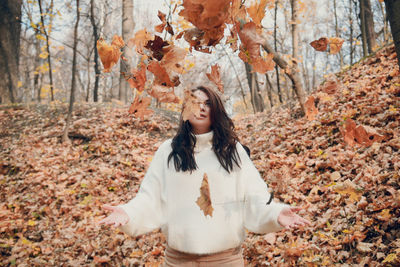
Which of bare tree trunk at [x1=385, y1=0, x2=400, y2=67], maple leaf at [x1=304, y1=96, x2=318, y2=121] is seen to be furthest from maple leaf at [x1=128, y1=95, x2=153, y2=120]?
bare tree trunk at [x1=385, y1=0, x2=400, y2=67]

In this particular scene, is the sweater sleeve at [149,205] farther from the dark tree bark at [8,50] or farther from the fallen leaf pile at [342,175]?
the dark tree bark at [8,50]

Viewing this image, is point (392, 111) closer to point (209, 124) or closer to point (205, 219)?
point (209, 124)

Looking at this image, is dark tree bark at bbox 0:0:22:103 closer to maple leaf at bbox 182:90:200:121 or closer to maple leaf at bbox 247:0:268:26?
maple leaf at bbox 182:90:200:121

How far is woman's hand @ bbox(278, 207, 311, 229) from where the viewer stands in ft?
4.79

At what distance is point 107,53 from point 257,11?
0.77 meters

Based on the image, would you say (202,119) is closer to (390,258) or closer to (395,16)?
(395,16)

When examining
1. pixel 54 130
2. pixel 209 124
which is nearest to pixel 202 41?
pixel 209 124

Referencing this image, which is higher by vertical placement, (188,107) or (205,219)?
(188,107)

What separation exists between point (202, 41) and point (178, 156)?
790 mm

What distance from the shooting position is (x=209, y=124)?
1843 mm

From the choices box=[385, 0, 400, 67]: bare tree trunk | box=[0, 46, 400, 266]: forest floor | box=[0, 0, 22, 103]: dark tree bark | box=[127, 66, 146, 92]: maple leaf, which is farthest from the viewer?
box=[0, 0, 22, 103]: dark tree bark

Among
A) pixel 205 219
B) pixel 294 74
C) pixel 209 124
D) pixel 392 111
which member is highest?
pixel 294 74

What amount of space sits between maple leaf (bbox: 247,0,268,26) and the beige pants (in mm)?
1321

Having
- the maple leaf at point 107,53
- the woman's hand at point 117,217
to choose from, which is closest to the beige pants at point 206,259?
the woman's hand at point 117,217
